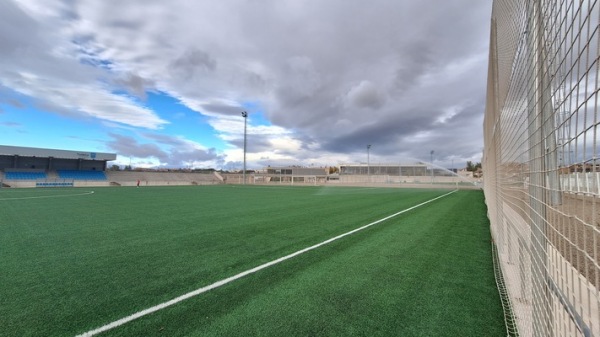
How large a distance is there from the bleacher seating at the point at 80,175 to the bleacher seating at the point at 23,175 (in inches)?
87.8

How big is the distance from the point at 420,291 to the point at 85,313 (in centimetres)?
377

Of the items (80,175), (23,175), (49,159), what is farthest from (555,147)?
(49,159)

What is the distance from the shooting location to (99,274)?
396cm

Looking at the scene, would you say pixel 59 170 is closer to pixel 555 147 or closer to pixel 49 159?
pixel 49 159

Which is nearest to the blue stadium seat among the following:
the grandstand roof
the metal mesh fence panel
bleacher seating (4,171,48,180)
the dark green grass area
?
bleacher seating (4,171,48,180)

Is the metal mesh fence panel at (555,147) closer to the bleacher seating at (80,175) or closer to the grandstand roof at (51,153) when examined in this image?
the bleacher seating at (80,175)

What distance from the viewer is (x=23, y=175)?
41094mm

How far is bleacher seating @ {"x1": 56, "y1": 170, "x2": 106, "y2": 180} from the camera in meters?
44.8

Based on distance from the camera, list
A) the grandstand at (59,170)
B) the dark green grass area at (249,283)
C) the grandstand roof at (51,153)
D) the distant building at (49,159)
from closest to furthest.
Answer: the dark green grass area at (249,283) < the grandstand at (59,170) < the grandstand roof at (51,153) < the distant building at (49,159)

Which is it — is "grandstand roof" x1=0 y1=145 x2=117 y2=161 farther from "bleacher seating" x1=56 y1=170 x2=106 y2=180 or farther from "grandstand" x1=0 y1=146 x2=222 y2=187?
"bleacher seating" x1=56 y1=170 x2=106 y2=180

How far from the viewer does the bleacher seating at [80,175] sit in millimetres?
44847

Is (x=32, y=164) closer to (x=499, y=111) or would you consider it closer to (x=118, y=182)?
(x=118, y=182)

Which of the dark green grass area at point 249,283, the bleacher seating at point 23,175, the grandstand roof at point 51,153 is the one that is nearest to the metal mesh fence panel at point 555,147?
the dark green grass area at point 249,283

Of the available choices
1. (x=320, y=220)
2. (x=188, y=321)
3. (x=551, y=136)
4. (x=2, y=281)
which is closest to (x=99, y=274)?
(x=2, y=281)
